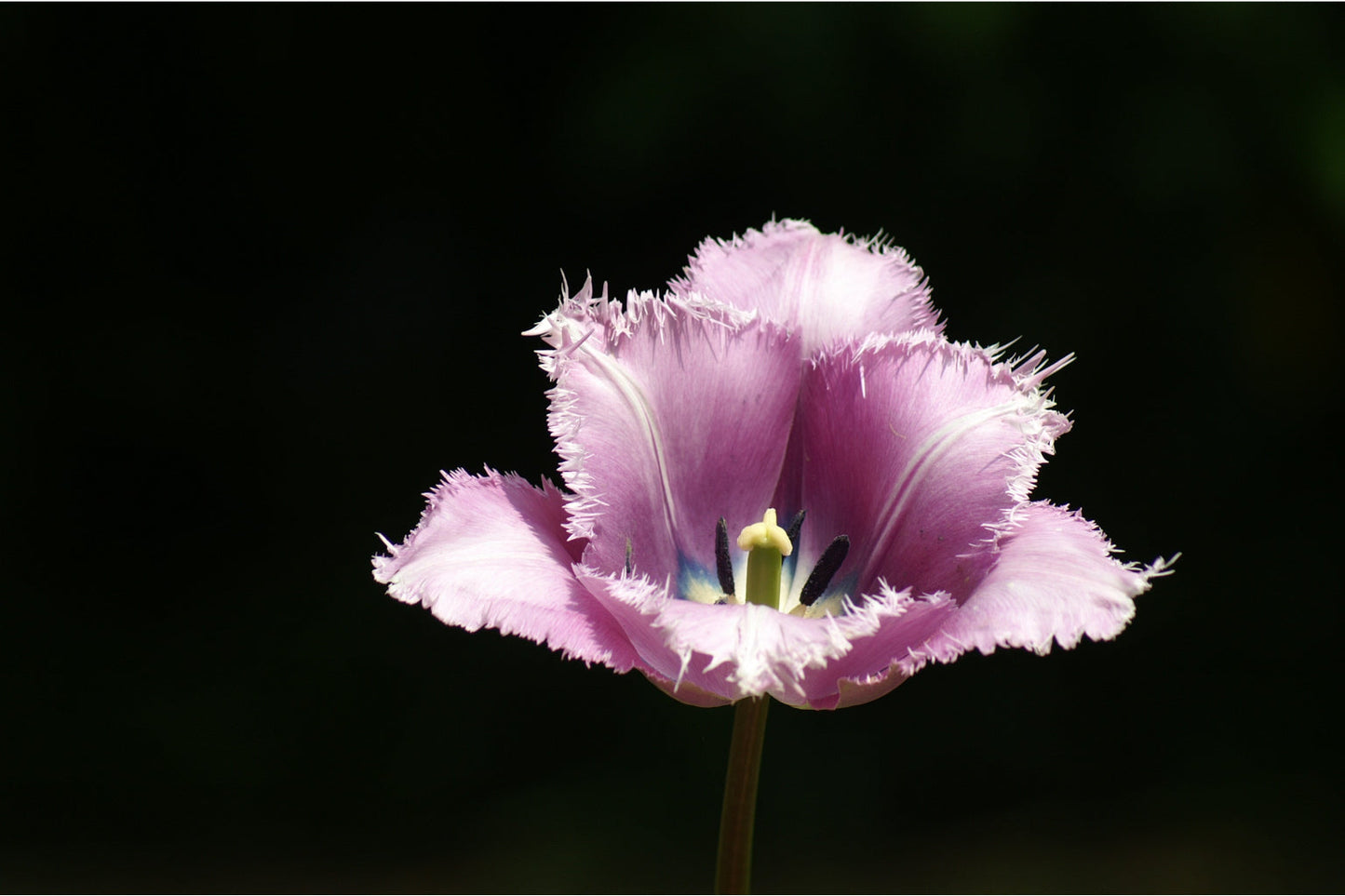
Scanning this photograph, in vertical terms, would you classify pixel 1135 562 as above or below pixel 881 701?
below

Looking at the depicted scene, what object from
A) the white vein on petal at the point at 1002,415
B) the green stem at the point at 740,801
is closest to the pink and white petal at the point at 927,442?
the white vein on petal at the point at 1002,415

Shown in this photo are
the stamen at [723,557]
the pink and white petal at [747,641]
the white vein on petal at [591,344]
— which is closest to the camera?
the pink and white petal at [747,641]

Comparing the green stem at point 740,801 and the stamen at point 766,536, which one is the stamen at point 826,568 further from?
the green stem at point 740,801

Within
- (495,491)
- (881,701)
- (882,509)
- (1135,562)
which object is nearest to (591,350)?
(495,491)

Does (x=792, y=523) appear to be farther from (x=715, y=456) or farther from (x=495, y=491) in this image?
(x=495, y=491)

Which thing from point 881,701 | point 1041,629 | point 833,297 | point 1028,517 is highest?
point 881,701

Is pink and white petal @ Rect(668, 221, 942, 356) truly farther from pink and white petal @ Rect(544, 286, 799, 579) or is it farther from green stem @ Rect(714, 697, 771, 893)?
green stem @ Rect(714, 697, 771, 893)
